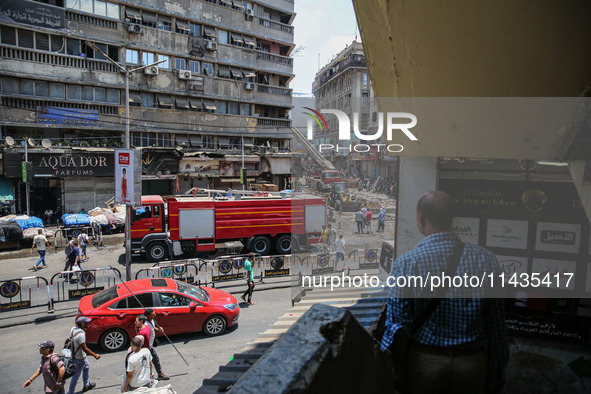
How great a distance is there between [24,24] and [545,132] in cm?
2935

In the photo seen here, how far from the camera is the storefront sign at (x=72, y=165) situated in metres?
23.9

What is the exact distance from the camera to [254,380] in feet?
5.49

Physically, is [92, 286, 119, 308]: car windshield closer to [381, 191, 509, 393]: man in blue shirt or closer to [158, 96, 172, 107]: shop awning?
[381, 191, 509, 393]: man in blue shirt

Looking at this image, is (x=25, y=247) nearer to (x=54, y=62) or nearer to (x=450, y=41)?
(x=54, y=62)

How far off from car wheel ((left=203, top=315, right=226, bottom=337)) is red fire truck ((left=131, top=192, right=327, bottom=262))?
6.80 meters

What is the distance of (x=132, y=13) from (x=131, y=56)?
296cm

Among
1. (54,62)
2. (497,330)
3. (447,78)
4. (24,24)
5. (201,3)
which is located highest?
(201,3)

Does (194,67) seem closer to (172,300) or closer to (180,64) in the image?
(180,64)

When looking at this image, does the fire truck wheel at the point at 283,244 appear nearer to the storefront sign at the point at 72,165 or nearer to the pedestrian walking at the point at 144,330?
the pedestrian walking at the point at 144,330

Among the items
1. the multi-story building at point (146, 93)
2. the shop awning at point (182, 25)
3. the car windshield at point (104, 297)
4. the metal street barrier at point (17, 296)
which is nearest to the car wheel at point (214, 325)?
the car windshield at point (104, 297)

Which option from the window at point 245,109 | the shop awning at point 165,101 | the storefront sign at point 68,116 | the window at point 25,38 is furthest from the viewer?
the window at point 245,109

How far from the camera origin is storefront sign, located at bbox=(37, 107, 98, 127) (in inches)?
987

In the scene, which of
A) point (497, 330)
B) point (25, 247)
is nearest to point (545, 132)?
point (497, 330)

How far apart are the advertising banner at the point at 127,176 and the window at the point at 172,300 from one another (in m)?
4.31
